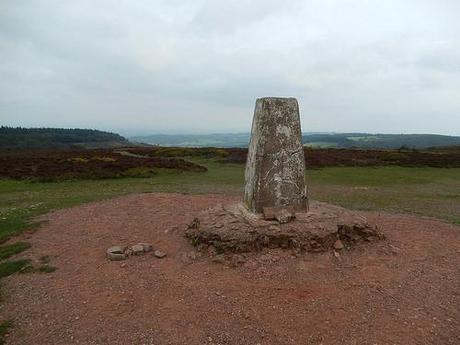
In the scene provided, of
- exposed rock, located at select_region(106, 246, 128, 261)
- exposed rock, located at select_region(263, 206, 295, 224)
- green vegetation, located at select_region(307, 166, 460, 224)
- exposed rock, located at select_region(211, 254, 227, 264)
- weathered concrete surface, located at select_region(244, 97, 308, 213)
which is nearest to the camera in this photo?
exposed rock, located at select_region(211, 254, 227, 264)

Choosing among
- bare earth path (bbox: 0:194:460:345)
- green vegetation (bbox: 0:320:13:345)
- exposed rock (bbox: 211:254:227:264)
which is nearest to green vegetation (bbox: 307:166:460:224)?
bare earth path (bbox: 0:194:460:345)

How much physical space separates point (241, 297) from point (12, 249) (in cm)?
600

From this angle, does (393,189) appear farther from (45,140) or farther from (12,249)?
(45,140)

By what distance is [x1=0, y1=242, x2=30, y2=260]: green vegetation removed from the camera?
8.97m

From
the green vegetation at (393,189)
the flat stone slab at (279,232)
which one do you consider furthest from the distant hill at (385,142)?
the flat stone slab at (279,232)

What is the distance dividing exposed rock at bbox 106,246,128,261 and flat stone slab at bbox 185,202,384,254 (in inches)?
62.1

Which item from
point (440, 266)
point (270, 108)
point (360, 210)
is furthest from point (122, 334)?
point (360, 210)

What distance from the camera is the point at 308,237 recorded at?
829cm

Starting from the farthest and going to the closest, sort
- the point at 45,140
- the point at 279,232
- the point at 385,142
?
the point at 385,142, the point at 45,140, the point at 279,232

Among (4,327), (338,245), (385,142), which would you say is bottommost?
(385,142)

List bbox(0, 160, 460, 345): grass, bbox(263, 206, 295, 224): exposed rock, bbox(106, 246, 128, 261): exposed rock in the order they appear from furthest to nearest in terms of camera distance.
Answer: bbox(0, 160, 460, 345): grass, bbox(263, 206, 295, 224): exposed rock, bbox(106, 246, 128, 261): exposed rock

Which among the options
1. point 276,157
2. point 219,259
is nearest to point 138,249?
point 219,259

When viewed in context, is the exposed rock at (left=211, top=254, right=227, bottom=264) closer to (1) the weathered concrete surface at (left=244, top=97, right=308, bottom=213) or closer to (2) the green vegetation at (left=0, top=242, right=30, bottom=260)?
(1) the weathered concrete surface at (left=244, top=97, right=308, bottom=213)

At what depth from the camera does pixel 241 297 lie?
678 cm
